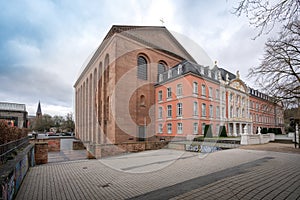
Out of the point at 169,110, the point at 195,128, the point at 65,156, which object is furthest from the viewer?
the point at 169,110

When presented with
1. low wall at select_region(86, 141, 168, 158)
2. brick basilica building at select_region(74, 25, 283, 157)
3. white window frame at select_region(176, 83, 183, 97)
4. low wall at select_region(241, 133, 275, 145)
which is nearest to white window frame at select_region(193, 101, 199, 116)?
brick basilica building at select_region(74, 25, 283, 157)

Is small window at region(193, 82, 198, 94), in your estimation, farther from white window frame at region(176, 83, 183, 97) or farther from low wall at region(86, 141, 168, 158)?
low wall at region(86, 141, 168, 158)

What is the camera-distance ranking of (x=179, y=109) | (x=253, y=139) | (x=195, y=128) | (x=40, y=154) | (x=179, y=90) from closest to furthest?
(x=40, y=154)
(x=253, y=139)
(x=195, y=128)
(x=179, y=109)
(x=179, y=90)

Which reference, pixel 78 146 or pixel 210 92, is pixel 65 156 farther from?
pixel 210 92

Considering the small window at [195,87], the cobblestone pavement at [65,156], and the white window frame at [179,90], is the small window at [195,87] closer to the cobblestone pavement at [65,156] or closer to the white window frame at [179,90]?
the white window frame at [179,90]

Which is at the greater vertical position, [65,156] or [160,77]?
[160,77]

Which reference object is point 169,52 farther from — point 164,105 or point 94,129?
point 94,129

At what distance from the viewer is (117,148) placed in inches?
551

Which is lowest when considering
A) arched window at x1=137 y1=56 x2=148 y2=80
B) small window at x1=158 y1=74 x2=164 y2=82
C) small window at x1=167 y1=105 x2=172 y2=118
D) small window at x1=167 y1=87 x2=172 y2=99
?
small window at x1=167 y1=105 x2=172 y2=118

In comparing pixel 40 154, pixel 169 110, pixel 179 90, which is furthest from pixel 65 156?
pixel 179 90

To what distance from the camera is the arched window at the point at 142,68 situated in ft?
92.3

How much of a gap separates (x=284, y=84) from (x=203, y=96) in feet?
48.1

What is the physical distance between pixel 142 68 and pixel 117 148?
688 inches

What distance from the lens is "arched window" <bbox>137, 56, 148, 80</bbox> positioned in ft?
92.3
